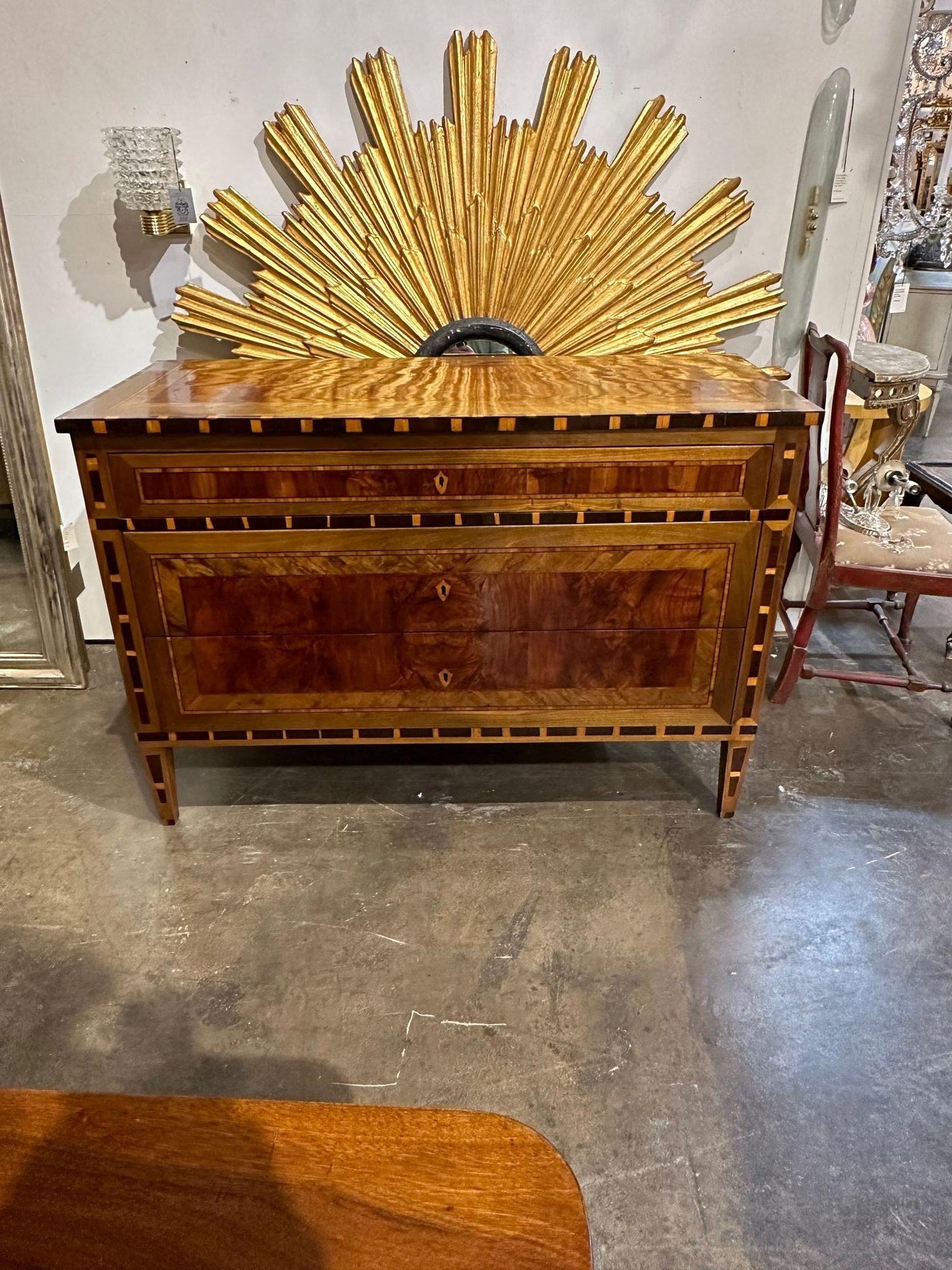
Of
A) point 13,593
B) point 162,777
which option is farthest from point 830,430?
point 13,593

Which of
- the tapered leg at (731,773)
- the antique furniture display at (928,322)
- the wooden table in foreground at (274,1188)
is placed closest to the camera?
the wooden table in foreground at (274,1188)

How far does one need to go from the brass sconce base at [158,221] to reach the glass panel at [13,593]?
2.75ft

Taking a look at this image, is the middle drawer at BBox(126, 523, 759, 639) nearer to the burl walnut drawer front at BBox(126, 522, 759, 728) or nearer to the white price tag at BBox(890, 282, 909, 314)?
the burl walnut drawer front at BBox(126, 522, 759, 728)

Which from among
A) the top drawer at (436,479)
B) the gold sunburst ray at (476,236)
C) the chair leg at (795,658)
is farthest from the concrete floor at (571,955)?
the gold sunburst ray at (476,236)

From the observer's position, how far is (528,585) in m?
1.84

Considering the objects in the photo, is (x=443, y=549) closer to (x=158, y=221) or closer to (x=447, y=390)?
(x=447, y=390)

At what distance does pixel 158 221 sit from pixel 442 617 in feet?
4.43

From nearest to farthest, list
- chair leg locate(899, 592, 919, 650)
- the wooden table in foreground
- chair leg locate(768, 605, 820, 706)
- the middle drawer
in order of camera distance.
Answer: the wooden table in foreground < the middle drawer < chair leg locate(768, 605, 820, 706) < chair leg locate(899, 592, 919, 650)

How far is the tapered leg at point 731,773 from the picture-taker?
2041 millimetres

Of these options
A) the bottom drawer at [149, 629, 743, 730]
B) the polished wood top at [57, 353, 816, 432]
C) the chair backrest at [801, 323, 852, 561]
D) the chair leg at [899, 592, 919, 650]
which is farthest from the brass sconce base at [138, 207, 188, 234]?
the chair leg at [899, 592, 919, 650]

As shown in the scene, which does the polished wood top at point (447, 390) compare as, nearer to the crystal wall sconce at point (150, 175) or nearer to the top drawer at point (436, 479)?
the top drawer at point (436, 479)

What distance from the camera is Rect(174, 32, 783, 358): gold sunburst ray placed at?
2.17 metres

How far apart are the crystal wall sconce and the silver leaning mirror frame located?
395 millimetres

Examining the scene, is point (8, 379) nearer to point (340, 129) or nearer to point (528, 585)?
point (340, 129)
